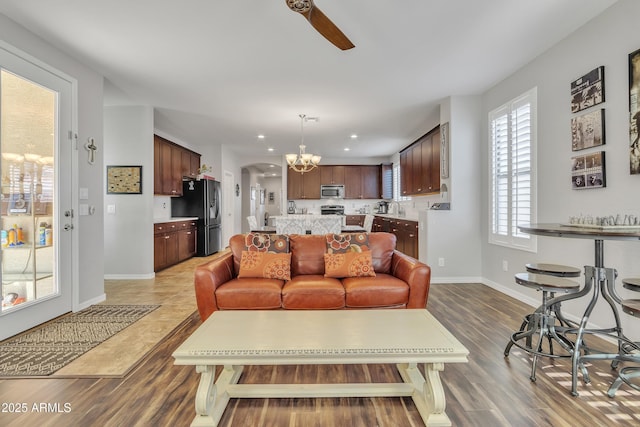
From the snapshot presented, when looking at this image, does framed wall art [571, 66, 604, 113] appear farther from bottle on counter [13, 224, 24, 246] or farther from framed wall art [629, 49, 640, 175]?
bottle on counter [13, 224, 24, 246]

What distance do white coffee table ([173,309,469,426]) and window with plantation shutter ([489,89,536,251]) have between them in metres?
2.40

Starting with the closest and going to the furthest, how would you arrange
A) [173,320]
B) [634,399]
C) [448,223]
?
1. [634,399]
2. [173,320]
3. [448,223]

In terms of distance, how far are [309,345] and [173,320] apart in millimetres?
2130

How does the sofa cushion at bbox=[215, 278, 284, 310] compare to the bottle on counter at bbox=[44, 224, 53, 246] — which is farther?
the bottle on counter at bbox=[44, 224, 53, 246]

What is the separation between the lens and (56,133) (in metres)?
3.06

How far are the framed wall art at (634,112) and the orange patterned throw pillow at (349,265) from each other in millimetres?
2134

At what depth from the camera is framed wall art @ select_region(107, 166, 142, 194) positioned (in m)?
4.68

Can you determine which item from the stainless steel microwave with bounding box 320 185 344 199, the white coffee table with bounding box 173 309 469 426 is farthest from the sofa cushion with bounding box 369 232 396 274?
the stainless steel microwave with bounding box 320 185 344 199

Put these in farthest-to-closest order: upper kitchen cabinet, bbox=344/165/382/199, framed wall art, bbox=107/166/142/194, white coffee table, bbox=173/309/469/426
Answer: upper kitchen cabinet, bbox=344/165/382/199
framed wall art, bbox=107/166/142/194
white coffee table, bbox=173/309/469/426

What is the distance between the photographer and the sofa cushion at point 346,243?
2.96 metres

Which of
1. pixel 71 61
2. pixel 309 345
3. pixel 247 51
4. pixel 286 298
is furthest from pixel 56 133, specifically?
pixel 309 345

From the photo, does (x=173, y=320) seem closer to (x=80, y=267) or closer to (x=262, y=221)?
(x=80, y=267)

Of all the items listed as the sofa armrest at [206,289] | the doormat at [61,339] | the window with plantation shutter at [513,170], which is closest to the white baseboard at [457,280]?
the window with plantation shutter at [513,170]

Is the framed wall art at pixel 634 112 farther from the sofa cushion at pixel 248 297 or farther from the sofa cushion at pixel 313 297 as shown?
the sofa cushion at pixel 248 297
